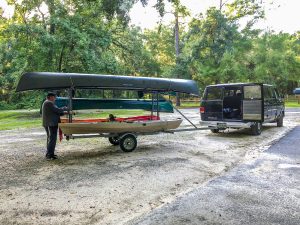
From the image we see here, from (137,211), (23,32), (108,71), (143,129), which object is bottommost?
(137,211)

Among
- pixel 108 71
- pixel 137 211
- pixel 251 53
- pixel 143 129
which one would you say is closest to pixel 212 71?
pixel 251 53

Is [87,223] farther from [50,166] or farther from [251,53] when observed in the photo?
[251,53]

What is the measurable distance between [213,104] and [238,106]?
1.03 metres

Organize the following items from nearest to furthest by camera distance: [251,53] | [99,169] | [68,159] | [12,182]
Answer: [12,182], [99,169], [68,159], [251,53]

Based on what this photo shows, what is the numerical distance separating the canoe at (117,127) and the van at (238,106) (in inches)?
109

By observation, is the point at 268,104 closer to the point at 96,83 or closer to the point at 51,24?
the point at 96,83

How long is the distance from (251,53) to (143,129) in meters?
34.8

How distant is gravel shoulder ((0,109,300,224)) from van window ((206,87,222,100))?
2305mm

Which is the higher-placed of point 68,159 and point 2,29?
point 2,29

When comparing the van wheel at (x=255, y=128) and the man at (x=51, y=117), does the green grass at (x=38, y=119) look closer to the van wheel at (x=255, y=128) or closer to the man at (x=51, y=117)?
the man at (x=51, y=117)

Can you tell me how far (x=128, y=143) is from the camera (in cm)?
941

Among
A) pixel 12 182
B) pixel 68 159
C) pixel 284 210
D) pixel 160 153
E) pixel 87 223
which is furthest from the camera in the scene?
pixel 160 153

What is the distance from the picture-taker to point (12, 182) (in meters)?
6.31

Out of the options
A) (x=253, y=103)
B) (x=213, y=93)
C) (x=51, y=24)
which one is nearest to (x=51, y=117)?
(x=213, y=93)
